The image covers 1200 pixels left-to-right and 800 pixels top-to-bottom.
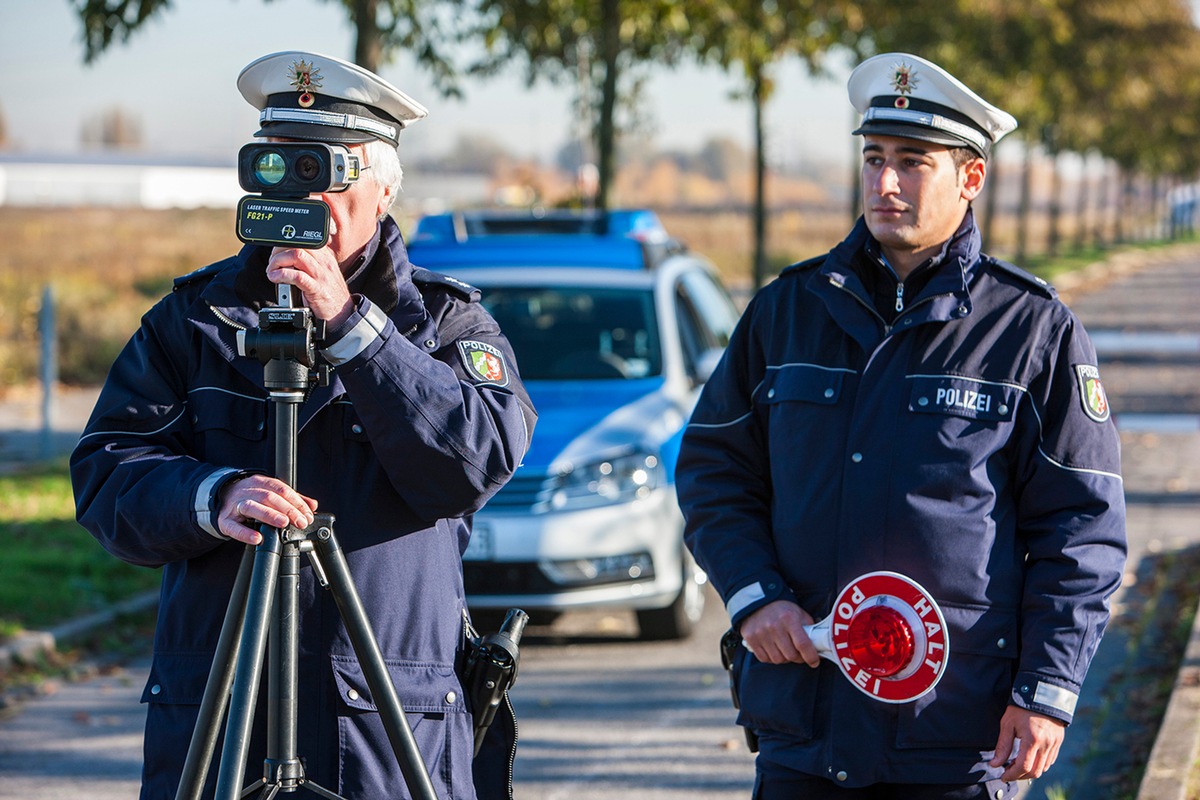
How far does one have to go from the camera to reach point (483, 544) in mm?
6637

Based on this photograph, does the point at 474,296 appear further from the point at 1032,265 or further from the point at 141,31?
the point at 1032,265

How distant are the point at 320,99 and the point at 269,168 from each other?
23 cm

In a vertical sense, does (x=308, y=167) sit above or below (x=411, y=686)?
above

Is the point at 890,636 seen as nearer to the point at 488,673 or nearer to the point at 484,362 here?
the point at 488,673

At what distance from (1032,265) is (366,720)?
40.3 meters

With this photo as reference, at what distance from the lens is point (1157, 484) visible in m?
11.4

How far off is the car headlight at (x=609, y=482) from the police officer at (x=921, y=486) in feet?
12.1

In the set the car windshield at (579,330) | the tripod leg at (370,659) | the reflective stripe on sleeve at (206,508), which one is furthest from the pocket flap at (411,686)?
the car windshield at (579,330)

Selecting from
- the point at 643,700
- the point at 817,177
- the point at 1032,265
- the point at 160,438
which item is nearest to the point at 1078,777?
the point at 643,700

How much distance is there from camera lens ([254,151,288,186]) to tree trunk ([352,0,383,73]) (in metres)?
7.49

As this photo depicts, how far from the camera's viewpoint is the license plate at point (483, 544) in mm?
6613

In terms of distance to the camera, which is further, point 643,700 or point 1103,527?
point 643,700

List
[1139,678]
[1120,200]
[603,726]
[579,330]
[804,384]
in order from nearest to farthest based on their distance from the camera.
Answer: [804,384]
[603,726]
[1139,678]
[579,330]
[1120,200]

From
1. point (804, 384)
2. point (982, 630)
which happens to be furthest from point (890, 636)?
point (804, 384)
